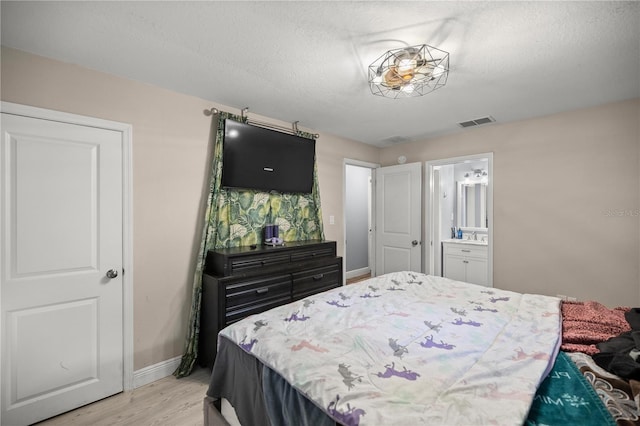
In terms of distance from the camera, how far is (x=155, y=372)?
237cm

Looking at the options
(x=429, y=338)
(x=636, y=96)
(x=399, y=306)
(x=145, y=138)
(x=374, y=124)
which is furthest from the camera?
(x=374, y=124)

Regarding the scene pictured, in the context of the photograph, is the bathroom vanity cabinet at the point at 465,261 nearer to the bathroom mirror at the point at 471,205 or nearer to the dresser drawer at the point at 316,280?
the bathroom mirror at the point at 471,205

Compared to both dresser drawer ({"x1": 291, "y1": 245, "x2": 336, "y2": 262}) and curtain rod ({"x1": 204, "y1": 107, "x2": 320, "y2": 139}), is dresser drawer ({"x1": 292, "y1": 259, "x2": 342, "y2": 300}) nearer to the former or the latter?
dresser drawer ({"x1": 291, "y1": 245, "x2": 336, "y2": 262})

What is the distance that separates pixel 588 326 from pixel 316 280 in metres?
2.15

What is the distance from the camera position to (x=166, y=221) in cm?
247

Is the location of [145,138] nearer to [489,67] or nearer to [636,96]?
[489,67]

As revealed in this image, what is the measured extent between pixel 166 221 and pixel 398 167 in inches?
126

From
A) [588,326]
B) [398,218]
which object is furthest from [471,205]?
[588,326]

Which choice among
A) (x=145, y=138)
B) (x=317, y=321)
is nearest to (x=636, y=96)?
(x=317, y=321)

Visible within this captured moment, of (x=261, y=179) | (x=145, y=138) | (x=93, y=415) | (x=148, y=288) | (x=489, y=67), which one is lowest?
(x=93, y=415)

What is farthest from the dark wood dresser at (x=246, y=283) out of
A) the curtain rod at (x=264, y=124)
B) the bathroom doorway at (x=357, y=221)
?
the bathroom doorway at (x=357, y=221)

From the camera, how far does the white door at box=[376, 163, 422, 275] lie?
407 cm

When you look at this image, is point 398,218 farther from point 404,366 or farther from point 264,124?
point 404,366

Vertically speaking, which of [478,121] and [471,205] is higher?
[478,121]
